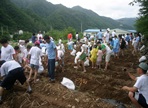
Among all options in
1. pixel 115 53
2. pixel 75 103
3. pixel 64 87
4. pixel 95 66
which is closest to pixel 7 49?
pixel 64 87

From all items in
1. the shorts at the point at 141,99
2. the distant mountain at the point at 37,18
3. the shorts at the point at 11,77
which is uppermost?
the distant mountain at the point at 37,18

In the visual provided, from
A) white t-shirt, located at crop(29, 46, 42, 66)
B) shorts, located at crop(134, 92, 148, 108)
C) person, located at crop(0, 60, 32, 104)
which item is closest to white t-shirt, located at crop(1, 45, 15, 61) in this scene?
white t-shirt, located at crop(29, 46, 42, 66)

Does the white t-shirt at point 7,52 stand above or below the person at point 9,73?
above

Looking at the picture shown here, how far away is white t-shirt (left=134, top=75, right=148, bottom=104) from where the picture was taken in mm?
4507

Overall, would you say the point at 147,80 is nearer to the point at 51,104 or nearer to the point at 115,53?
the point at 51,104

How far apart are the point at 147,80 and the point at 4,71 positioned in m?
3.81

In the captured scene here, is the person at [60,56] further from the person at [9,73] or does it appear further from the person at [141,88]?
the person at [141,88]

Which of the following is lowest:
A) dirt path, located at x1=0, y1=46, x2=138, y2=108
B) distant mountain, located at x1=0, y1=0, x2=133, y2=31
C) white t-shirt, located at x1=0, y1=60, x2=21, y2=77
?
dirt path, located at x1=0, y1=46, x2=138, y2=108

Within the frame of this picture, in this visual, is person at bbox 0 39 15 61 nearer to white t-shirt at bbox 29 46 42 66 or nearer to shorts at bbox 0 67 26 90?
white t-shirt at bbox 29 46 42 66

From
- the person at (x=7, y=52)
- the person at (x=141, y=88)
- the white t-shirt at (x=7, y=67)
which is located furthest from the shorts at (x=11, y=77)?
the person at (x=141, y=88)

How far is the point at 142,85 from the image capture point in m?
4.55

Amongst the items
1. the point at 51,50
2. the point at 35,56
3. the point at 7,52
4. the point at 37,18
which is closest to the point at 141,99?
the point at 51,50

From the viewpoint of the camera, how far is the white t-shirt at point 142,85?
14.8 feet

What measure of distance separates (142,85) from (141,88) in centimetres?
9
